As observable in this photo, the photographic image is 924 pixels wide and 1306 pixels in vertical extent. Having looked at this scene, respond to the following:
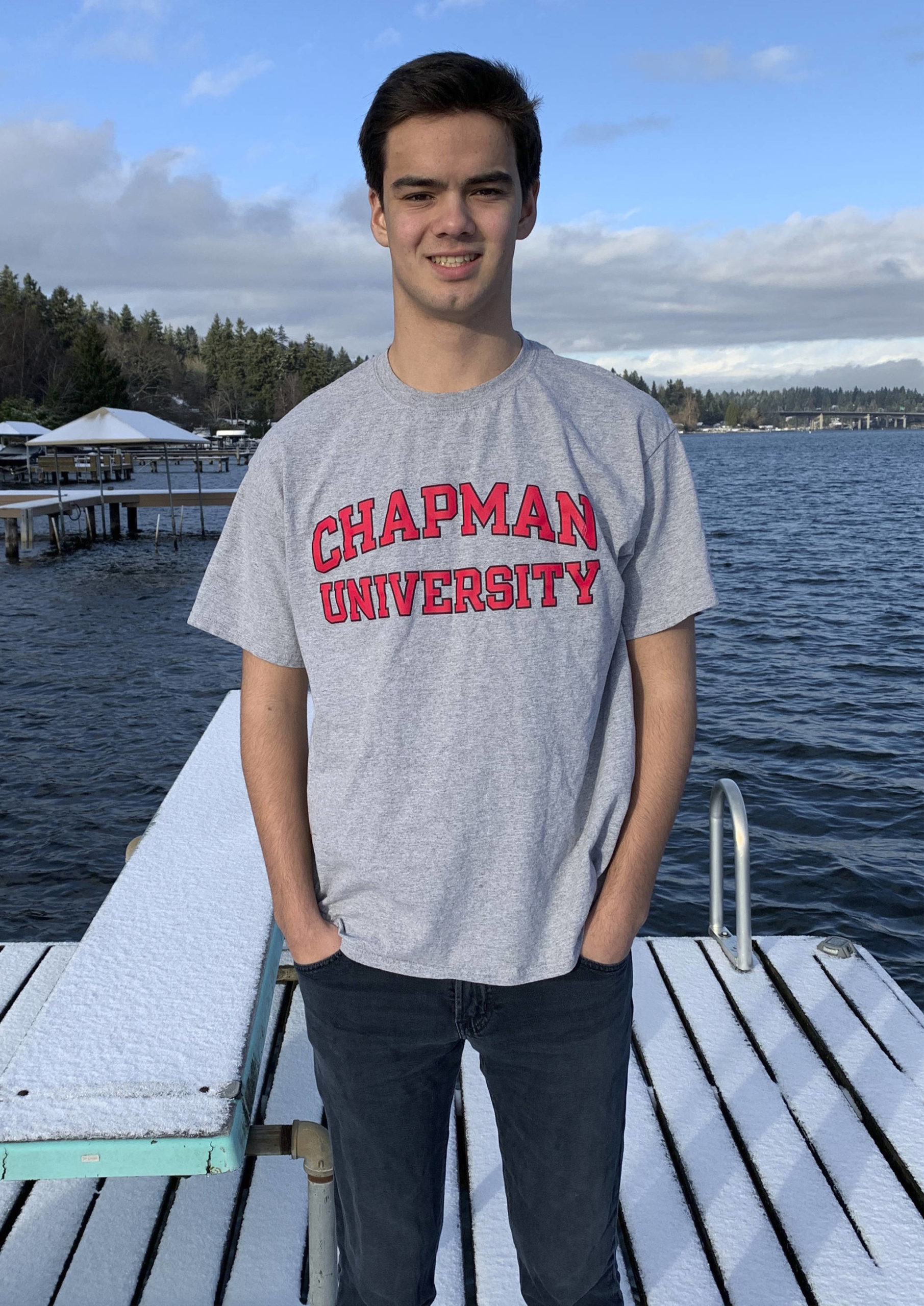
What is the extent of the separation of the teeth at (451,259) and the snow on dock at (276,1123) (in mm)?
1577

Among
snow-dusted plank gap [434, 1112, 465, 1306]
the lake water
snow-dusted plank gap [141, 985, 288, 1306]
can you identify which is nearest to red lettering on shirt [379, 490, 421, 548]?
snow-dusted plank gap [141, 985, 288, 1306]

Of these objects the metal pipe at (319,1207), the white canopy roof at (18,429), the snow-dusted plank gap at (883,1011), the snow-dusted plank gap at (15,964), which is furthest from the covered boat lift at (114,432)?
the metal pipe at (319,1207)

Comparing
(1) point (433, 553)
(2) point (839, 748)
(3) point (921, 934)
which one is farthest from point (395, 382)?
(2) point (839, 748)

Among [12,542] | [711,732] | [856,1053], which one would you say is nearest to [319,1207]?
[856,1053]

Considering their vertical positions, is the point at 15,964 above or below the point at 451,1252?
above

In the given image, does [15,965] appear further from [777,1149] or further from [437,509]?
[437,509]

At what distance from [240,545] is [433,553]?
1.31 feet

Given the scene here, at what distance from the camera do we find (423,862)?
188 cm

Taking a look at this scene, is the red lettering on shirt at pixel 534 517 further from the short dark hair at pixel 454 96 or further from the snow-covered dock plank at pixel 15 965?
the snow-covered dock plank at pixel 15 965

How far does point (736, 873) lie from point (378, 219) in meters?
3.34

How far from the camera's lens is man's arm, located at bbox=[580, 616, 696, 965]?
1938mm

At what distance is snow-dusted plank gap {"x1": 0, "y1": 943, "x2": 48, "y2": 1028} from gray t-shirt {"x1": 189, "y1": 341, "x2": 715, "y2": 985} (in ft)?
9.40

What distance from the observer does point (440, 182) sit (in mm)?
1871

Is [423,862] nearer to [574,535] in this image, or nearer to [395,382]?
[574,535]
